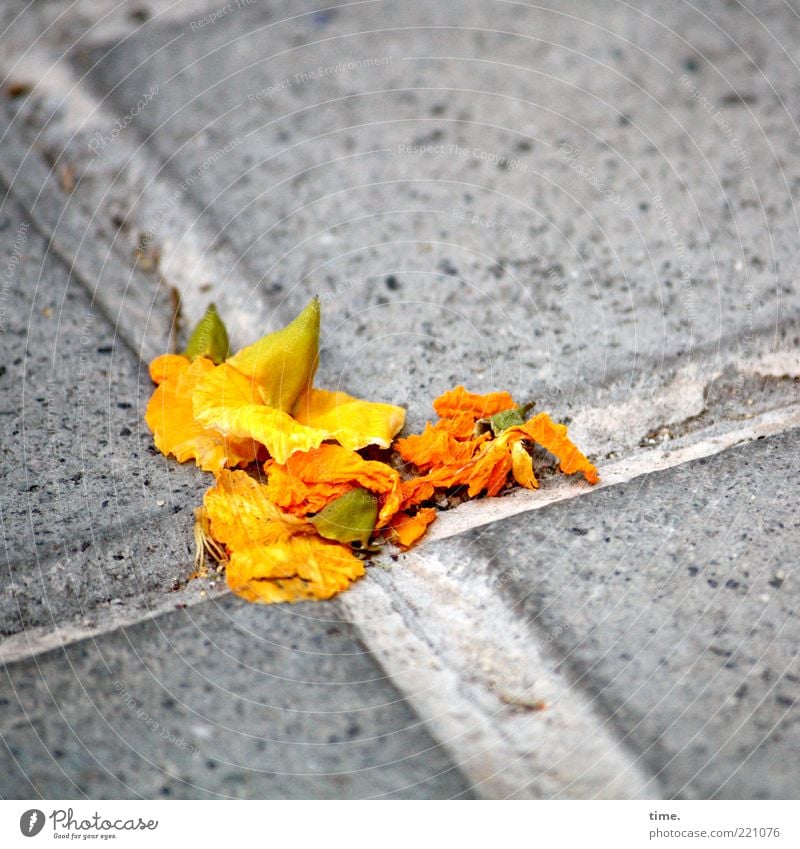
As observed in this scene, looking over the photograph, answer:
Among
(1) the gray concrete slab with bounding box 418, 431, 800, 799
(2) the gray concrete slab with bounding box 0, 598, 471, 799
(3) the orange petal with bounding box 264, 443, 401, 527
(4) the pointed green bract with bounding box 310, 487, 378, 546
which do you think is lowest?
(1) the gray concrete slab with bounding box 418, 431, 800, 799

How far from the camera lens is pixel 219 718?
1.15 m

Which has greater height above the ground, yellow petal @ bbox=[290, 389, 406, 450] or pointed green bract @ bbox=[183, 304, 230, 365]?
pointed green bract @ bbox=[183, 304, 230, 365]

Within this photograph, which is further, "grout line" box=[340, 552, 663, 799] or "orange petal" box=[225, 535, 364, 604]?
"orange petal" box=[225, 535, 364, 604]

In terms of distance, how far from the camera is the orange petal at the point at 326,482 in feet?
4.45

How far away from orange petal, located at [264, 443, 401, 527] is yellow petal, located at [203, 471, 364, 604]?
26mm

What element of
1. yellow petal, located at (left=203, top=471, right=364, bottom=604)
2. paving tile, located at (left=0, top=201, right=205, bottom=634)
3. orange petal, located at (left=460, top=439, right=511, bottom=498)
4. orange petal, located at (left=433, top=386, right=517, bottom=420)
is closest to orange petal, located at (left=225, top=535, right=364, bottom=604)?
yellow petal, located at (left=203, top=471, right=364, bottom=604)

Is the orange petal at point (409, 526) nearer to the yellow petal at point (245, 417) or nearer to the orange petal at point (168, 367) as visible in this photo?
the yellow petal at point (245, 417)

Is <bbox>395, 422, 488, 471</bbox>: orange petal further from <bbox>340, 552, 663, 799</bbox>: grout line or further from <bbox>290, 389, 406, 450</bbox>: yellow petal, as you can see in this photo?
<bbox>340, 552, 663, 799</bbox>: grout line

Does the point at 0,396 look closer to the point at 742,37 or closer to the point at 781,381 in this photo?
the point at 781,381

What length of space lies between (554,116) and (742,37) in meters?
0.52

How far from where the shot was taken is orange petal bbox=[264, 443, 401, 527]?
4.45 feet

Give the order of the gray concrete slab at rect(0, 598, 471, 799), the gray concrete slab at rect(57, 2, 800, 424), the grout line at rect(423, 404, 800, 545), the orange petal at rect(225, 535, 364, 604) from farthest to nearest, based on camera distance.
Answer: the gray concrete slab at rect(57, 2, 800, 424)
the grout line at rect(423, 404, 800, 545)
the orange petal at rect(225, 535, 364, 604)
the gray concrete slab at rect(0, 598, 471, 799)

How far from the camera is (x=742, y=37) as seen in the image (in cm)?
224
